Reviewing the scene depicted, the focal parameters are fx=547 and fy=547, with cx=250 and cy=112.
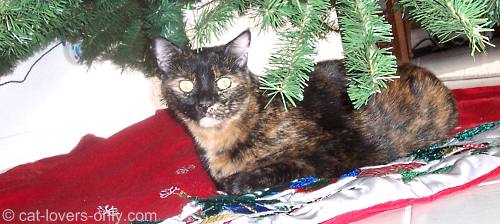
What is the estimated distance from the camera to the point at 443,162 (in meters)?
1.06

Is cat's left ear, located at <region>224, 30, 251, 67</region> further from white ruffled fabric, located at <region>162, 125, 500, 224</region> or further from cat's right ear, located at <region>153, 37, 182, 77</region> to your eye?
white ruffled fabric, located at <region>162, 125, 500, 224</region>

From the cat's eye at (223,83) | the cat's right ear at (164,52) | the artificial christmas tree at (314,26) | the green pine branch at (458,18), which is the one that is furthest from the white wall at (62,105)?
the green pine branch at (458,18)

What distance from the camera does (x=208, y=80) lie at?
1183mm

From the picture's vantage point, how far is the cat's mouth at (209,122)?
3.85ft

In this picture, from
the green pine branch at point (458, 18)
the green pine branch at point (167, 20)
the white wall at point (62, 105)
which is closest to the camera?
the green pine branch at point (458, 18)

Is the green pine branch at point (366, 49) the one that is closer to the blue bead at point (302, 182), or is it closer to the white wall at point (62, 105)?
the blue bead at point (302, 182)

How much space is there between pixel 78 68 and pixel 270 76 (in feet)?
6.35

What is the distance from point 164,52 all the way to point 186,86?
91 mm

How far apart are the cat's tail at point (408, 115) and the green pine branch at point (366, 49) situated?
0.68 metres

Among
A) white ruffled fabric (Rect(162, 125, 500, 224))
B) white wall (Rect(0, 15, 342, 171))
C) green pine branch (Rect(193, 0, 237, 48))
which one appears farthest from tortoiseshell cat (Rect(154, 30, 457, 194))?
white wall (Rect(0, 15, 342, 171))

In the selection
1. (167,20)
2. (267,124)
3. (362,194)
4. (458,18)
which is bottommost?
(362,194)

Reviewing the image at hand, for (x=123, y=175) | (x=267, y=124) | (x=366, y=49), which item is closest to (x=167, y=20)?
(x=267, y=124)

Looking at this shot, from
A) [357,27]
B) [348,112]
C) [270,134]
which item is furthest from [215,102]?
[357,27]

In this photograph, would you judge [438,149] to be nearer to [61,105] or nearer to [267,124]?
[267,124]
